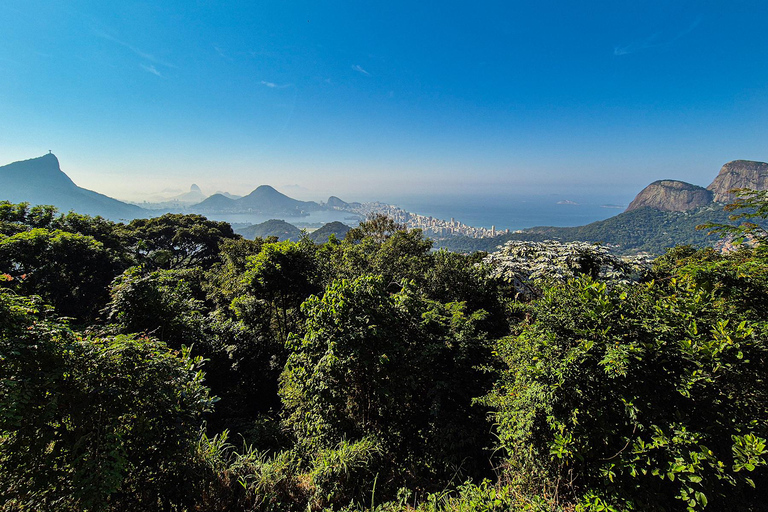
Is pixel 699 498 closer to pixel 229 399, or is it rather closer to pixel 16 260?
pixel 229 399

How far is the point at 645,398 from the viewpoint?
2727mm

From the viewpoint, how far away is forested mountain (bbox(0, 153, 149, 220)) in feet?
514

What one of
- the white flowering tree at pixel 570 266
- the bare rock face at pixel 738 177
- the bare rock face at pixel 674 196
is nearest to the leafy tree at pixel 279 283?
the white flowering tree at pixel 570 266

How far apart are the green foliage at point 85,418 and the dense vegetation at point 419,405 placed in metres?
0.02

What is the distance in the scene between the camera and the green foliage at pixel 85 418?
7.57 feet

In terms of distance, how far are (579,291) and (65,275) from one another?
13.4 meters

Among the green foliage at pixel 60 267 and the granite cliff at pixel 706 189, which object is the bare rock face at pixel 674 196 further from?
the green foliage at pixel 60 267

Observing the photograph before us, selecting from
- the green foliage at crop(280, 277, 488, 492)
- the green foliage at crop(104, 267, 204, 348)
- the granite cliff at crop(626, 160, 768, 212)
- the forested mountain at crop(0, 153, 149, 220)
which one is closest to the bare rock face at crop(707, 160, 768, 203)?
the granite cliff at crop(626, 160, 768, 212)

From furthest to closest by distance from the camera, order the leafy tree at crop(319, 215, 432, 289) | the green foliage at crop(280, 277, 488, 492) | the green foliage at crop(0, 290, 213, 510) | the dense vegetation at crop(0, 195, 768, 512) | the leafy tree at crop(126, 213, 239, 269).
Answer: the leafy tree at crop(126, 213, 239, 269)
the leafy tree at crop(319, 215, 432, 289)
the green foliage at crop(280, 277, 488, 492)
the dense vegetation at crop(0, 195, 768, 512)
the green foliage at crop(0, 290, 213, 510)

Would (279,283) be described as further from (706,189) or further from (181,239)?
(706,189)

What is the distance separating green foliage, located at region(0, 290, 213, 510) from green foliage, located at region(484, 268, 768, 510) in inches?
158

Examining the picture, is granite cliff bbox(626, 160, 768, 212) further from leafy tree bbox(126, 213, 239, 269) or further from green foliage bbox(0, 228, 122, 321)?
green foliage bbox(0, 228, 122, 321)

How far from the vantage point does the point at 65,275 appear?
8.51 m

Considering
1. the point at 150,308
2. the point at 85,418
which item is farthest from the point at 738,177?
the point at 85,418
